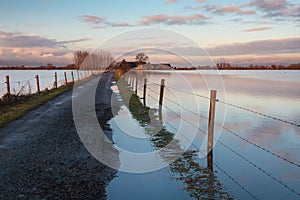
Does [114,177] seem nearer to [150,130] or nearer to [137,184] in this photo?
[137,184]

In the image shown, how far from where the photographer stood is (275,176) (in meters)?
6.66

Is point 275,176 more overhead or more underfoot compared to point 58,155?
more underfoot

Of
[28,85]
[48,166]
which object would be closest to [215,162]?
[48,166]

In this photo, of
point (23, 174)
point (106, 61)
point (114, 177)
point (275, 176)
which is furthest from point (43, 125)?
point (106, 61)

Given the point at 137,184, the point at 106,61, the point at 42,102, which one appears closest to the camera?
the point at 137,184

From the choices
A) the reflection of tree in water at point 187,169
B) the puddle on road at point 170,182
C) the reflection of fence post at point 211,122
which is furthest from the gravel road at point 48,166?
the reflection of fence post at point 211,122

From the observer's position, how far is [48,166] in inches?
234

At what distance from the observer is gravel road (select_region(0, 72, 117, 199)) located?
4.79 meters

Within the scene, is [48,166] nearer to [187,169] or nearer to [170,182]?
[170,182]

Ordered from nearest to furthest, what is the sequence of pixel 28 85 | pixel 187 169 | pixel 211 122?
pixel 187 169
pixel 211 122
pixel 28 85

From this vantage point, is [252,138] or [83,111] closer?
[252,138]

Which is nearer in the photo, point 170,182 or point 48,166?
point 170,182

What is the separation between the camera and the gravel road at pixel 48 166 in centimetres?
479

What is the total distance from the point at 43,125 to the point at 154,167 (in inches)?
207
